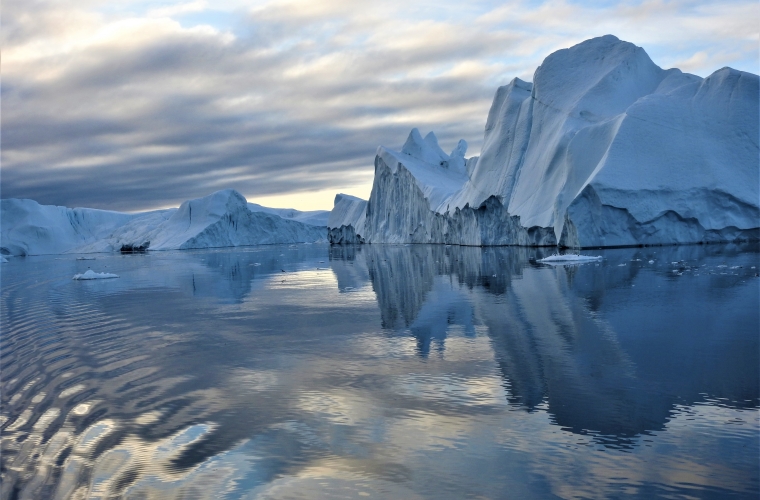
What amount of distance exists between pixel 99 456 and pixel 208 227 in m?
52.6

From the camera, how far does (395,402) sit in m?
4.26

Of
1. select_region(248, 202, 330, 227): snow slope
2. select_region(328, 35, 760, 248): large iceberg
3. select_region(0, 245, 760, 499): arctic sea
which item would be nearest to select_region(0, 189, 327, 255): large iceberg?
select_region(248, 202, 330, 227): snow slope

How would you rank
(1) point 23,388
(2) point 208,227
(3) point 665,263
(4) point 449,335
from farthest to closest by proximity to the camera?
(2) point 208,227 < (3) point 665,263 < (4) point 449,335 < (1) point 23,388

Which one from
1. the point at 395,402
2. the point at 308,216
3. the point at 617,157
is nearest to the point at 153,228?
the point at 308,216

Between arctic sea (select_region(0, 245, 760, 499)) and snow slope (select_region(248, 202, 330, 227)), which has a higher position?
snow slope (select_region(248, 202, 330, 227))

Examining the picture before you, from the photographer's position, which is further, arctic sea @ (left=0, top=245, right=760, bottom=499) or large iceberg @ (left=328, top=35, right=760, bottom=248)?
large iceberg @ (left=328, top=35, right=760, bottom=248)

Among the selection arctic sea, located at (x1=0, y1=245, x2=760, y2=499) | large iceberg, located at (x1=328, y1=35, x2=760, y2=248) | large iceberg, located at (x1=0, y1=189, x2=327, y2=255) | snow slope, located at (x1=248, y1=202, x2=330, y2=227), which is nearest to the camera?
arctic sea, located at (x1=0, y1=245, x2=760, y2=499)

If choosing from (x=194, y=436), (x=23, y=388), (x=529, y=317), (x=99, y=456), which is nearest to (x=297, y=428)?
(x=194, y=436)

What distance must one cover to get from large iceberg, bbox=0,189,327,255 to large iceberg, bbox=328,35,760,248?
104 feet

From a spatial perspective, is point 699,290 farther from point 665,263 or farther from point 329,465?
point 329,465

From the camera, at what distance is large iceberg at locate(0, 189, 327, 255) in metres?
55.8

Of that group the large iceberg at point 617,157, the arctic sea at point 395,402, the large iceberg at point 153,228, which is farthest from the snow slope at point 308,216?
the arctic sea at point 395,402

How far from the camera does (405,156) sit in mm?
40969

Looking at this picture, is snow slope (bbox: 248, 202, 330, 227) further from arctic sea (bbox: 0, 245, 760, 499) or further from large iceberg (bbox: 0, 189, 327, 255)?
arctic sea (bbox: 0, 245, 760, 499)
